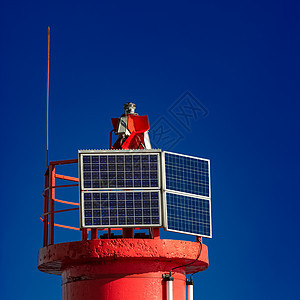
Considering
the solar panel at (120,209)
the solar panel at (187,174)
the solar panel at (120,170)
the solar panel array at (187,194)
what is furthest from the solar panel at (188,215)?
the solar panel at (120,170)

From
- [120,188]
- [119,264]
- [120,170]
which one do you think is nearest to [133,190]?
[120,188]

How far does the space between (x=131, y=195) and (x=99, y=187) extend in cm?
99

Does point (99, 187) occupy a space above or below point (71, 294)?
above

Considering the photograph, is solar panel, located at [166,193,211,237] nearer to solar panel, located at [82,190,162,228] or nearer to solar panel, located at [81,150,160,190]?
solar panel, located at [82,190,162,228]

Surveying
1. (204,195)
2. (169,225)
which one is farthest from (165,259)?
(204,195)

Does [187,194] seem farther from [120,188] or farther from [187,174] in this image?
[120,188]

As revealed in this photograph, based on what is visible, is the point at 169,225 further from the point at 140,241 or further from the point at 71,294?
the point at 71,294

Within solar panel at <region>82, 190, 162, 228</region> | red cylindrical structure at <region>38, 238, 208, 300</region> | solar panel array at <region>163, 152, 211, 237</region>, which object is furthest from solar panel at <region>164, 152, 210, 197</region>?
red cylindrical structure at <region>38, 238, 208, 300</region>

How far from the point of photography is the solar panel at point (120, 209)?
21734 mm

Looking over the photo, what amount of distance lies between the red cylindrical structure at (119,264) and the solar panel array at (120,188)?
646 millimetres

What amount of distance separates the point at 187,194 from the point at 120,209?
2346mm

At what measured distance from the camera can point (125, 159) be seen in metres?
22.3

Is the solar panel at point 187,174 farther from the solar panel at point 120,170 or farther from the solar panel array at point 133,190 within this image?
the solar panel at point 120,170

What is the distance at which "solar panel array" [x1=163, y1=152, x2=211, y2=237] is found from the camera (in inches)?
877
